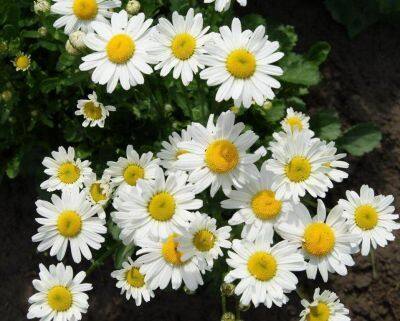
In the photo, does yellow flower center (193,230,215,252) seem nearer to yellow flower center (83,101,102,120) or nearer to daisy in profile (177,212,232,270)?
daisy in profile (177,212,232,270)

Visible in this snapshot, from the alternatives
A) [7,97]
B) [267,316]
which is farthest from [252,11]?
[267,316]

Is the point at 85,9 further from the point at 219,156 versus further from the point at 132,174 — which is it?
the point at 219,156

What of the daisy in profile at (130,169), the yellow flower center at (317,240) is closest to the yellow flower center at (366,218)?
the yellow flower center at (317,240)

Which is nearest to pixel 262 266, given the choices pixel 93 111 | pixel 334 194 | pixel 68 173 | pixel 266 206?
pixel 266 206

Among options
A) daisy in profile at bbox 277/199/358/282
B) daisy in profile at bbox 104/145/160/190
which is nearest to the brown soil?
daisy in profile at bbox 104/145/160/190

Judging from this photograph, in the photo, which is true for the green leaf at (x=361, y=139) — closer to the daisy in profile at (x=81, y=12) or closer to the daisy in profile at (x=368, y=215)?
the daisy in profile at (x=368, y=215)

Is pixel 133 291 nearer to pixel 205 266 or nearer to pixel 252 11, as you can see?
pixel 205 266
